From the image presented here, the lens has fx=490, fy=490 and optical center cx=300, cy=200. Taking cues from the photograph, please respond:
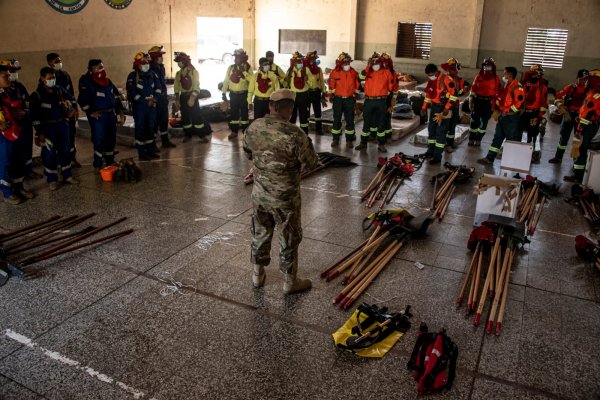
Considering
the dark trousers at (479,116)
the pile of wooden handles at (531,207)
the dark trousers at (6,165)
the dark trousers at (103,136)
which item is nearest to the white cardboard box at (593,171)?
the pile of wooden handles at (531,207)

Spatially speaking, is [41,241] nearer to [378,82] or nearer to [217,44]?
[378,82]

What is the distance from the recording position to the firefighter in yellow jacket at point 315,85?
1159 cm

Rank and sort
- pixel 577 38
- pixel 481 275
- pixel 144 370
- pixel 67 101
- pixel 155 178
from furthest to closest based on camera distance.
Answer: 1. pixel 577 38
2. pixel 155 178
3. pixel 67 101
4. pixel 481 275
5. pixel 144 370

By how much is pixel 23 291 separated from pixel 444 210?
18.5 ft

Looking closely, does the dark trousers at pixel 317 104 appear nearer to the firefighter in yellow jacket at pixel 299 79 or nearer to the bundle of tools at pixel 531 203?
the firefighter in yellow jacket at pixel 299 79

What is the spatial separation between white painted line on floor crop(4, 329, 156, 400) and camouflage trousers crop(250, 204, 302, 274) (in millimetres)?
1750

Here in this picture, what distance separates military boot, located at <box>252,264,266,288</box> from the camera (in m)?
5.18

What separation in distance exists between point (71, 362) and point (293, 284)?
2.16m

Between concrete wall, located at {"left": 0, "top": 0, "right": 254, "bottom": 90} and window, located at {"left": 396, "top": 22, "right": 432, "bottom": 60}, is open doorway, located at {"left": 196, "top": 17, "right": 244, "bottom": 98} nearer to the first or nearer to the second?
concrete wall, located at {"left": 0, "top": 0, "right": 254, "bottom": 90}

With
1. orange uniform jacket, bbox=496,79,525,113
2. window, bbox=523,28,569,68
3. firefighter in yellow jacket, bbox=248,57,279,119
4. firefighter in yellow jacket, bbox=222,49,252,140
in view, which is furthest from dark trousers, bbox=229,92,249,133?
window, bbox=523,28,569,68

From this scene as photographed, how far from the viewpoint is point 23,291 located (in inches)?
203

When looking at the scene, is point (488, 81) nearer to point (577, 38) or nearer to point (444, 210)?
point (444, 210)

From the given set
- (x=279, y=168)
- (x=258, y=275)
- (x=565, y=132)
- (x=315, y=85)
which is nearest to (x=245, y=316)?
(x=258, y=275)

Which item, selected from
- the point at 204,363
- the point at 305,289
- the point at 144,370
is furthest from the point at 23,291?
the point at 305,289
